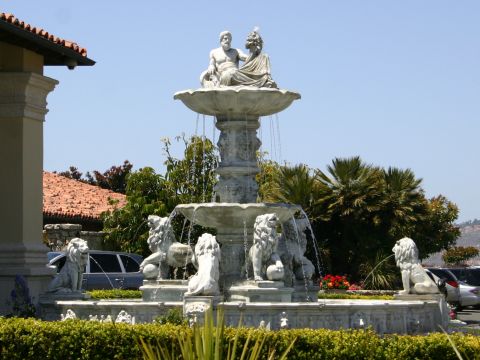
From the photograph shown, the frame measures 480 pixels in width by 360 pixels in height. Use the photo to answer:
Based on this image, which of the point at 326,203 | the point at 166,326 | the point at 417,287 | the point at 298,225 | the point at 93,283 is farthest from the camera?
the point at 326,203

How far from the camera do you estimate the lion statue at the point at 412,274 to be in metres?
17.5

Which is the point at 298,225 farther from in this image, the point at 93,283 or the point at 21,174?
the point at 93,283

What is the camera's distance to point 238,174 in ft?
59.8

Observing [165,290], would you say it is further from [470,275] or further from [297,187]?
[470,275]

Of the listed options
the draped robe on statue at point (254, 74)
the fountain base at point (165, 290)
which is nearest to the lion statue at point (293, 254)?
the fountain base at point (165, 290)

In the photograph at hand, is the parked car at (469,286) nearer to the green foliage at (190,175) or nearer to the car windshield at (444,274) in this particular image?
the car windshield at (444,274)

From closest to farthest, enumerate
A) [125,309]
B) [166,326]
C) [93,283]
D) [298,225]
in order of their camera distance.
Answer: [166,326], [125,309], [298,225], [93,283]

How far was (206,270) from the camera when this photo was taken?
15.2 m

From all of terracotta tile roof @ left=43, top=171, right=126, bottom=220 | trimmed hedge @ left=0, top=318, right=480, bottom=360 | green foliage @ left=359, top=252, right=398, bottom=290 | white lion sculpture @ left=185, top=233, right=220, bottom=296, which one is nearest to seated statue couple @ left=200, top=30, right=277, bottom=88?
white lion sculpture @ left=185, top=233, right=220, bottom=296

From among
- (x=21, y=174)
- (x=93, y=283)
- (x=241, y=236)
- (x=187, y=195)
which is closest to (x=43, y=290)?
(x=21, y=174)

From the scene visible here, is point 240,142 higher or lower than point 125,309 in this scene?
higher

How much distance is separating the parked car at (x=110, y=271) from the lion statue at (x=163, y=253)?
6.32 metres

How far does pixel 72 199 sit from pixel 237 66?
23778mm

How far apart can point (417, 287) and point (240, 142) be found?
141 inches
